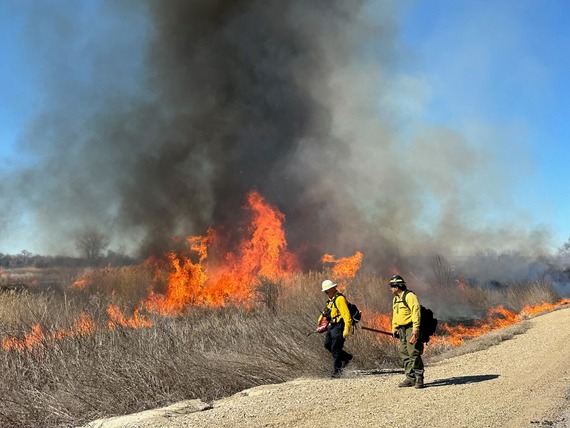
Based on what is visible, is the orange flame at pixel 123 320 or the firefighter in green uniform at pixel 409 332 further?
the orange flame at pixel 123 320

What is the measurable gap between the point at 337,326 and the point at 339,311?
0.95 ft

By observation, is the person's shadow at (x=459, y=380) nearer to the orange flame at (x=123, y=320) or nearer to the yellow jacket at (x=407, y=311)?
the yellow jacket at (x=407, y=311)


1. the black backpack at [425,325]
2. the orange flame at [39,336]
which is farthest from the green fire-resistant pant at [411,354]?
the orange flame at [39,336]

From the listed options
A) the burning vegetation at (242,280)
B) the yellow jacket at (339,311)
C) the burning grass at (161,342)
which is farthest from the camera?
the burning vegetation at (242,280)

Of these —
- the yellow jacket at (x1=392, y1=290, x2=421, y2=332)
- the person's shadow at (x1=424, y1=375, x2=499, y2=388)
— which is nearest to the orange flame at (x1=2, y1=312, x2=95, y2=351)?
the yellow jacket at (x1=392, y1=290, x2=421, y2=332)

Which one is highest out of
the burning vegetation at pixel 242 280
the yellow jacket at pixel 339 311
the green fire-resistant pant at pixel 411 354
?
the burning vegetation at pixel 242 280

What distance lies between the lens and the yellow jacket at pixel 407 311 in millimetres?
7424

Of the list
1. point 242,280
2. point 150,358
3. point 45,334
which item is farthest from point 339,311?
point 242,280

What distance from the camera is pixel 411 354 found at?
295 inches

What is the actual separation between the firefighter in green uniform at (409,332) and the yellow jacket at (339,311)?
2.94 feet

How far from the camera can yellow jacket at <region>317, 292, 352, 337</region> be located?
8406 millimetres

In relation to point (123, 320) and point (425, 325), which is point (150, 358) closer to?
Result: point (123, 320)

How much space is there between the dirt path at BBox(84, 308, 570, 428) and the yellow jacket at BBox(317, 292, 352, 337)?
3.31ft

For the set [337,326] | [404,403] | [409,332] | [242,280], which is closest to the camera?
[404,403]
